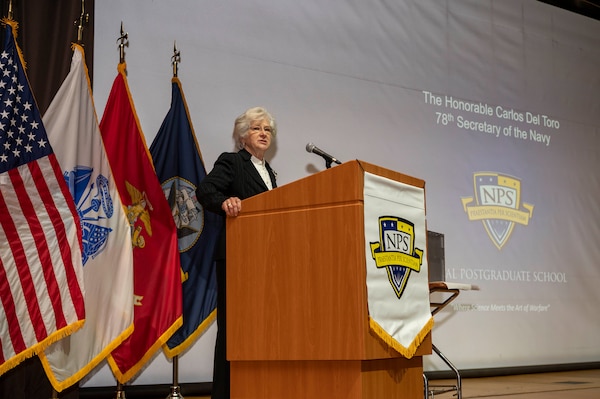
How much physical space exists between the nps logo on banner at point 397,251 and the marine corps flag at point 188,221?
1677mm

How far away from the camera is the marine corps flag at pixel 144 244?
12.2ft

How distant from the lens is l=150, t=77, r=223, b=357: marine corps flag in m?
3.98

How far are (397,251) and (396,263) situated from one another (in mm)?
44

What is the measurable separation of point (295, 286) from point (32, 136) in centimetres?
159

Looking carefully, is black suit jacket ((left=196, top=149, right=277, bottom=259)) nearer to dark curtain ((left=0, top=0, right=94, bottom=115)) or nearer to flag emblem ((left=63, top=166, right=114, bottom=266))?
flag emblem ((left=63, top=166, right=114, bottom=266))

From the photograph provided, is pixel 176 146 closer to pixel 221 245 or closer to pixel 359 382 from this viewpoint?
pixel 221 245

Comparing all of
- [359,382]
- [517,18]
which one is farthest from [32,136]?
[517,18]

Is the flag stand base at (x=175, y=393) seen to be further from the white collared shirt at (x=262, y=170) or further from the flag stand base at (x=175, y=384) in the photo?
the white collared shirt at (x=262, y=170)

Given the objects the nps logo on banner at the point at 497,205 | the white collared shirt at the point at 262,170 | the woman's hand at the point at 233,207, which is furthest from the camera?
the nps logo on banner at the point at 497,205

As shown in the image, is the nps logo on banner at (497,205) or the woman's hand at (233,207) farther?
the nps logo on banner at (497,205)

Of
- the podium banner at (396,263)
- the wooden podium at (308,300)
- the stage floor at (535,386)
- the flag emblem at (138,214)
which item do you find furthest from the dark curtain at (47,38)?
the podium banner at (396,263)

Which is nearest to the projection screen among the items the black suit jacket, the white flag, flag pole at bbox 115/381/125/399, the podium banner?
flag pole at bbox 115/381/125/399

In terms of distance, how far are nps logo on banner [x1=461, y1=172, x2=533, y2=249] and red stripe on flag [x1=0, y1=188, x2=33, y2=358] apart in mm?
3422

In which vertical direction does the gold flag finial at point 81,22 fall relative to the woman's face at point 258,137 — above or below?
above
